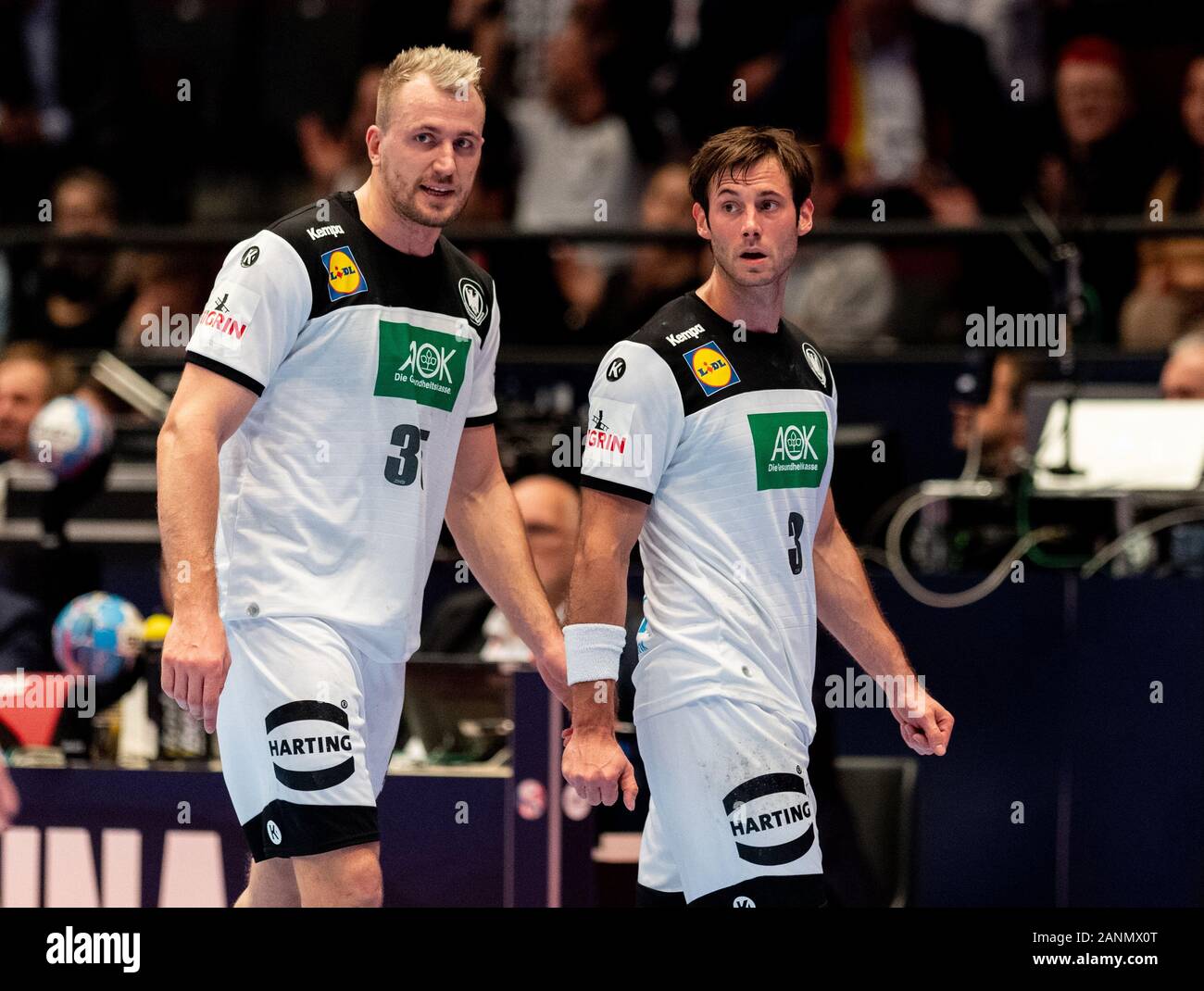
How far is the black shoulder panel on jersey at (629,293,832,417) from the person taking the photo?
13.0ft

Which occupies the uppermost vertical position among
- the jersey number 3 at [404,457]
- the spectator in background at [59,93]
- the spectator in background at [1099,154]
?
the spectator in background at [59,93]

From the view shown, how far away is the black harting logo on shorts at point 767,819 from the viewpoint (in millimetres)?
3854

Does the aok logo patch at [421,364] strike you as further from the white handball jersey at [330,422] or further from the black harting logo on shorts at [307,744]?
the black harting logo on shorts at [307,744]

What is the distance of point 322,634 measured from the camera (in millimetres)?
3783

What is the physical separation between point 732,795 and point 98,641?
221cm

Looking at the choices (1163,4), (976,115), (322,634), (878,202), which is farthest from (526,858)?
(1163,4)

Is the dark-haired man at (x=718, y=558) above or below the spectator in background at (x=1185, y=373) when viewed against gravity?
below

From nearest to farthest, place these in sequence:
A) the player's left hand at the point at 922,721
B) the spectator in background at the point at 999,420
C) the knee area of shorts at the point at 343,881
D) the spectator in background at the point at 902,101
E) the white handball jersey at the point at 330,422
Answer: the knee area of shorts at the point at 343,881 → the white handball jersey at the point at 330,422 → the player's left hand at the point at 922,721 → the spectator in background at the point at 999,420 → the spectator in background at the point at 902,101

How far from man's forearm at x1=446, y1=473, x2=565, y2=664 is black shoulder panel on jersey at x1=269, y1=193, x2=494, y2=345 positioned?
0.38 meters

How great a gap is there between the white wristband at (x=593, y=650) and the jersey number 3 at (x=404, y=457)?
446 mm

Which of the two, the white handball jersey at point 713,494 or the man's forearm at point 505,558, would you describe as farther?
the man's forearm at point 505,558

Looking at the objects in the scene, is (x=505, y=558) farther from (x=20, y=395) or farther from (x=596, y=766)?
(x=20, y=395)

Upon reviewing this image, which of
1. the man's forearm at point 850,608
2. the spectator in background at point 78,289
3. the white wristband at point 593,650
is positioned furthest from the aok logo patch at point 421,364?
the spectator in background at point 78,289

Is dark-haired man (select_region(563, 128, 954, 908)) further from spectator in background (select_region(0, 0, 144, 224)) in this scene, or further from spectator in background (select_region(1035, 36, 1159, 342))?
spectator in background (select_region(0, 0, 144, 224))
